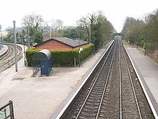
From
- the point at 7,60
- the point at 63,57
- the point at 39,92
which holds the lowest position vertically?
the point at 39,92

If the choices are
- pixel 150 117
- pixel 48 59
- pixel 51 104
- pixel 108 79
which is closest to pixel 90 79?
pixel 108 79

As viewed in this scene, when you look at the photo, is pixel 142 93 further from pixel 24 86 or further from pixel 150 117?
pixel 24 86

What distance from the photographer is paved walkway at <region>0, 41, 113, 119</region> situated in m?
10.9

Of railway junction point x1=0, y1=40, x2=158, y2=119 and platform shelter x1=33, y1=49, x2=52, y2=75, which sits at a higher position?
platform shelter x1=33, y1=49, x2=52, y2=75

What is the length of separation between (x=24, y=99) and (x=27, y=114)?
2.70 metres

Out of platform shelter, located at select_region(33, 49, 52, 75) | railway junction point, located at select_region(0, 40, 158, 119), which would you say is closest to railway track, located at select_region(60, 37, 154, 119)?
railway junction point, located at select_region(0, 40, 158, 119)

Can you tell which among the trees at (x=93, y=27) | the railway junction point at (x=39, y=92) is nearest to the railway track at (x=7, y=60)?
the railway junction point at (x=39, y=92)

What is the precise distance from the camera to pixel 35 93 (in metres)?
14.3

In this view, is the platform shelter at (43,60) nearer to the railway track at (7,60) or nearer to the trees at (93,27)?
the railway track at (7,60)

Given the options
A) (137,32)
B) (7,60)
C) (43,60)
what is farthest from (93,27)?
(43,60)

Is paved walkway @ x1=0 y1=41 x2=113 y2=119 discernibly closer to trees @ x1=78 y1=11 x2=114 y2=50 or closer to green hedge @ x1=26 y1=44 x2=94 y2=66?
green hedge @ x1=26 y1=44 x2=94 y2=66

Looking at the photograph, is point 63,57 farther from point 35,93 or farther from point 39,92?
point 35,93

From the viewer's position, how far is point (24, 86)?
53.8ft

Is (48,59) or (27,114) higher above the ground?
(48,59)
